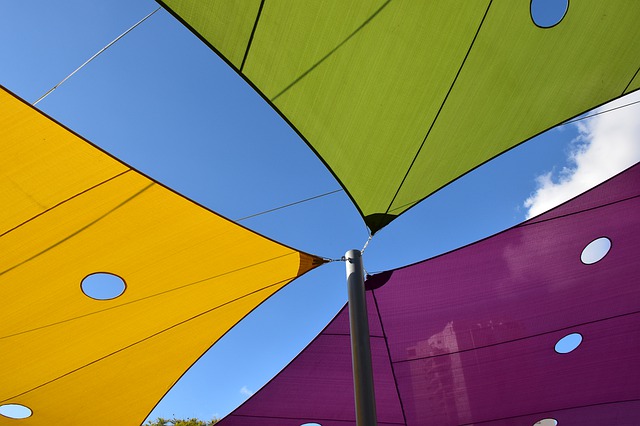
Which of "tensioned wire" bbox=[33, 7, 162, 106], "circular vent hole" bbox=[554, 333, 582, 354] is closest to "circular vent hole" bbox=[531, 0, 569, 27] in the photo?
"tensioned wire" bbox=[33, 7, 162, 106]

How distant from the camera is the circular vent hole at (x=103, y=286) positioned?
191 inches

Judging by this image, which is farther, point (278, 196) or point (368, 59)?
point (278, 196)

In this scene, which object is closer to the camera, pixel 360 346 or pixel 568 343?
pixel 360 346

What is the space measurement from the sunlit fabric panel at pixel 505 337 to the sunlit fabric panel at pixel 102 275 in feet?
3.92

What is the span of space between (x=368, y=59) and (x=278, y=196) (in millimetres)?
2443

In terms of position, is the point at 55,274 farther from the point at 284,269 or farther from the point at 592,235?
the point at 592,235

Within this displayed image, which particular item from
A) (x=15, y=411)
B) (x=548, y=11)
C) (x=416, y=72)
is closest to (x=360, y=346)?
(x=416, y=72)

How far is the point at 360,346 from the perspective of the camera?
12.8ft

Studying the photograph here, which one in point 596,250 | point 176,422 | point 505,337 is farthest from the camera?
point 176,422

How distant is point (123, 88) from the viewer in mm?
5105

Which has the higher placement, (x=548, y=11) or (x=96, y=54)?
(x=548, y=11)

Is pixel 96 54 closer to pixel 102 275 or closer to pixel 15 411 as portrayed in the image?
pixel 102 275

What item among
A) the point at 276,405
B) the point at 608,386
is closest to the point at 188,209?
the point at 276,405

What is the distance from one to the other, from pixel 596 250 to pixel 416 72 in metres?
2.71
